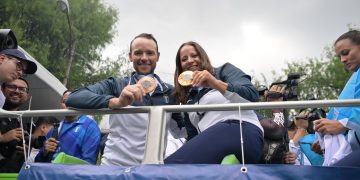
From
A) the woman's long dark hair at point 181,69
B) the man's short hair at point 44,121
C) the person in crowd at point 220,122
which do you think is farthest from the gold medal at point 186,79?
the man's short hair at point 44,121

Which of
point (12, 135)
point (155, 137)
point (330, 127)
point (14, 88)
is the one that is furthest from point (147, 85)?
point (14, 88)

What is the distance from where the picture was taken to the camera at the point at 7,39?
132 inches

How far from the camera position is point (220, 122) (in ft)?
7.95

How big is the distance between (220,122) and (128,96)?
0.53 m

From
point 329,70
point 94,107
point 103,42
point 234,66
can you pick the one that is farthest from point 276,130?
point 329,70

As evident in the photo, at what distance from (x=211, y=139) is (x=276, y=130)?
1.21m

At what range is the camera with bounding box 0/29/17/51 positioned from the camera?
11.0ft

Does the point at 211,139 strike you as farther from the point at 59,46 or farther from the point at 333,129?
the point at 59,46

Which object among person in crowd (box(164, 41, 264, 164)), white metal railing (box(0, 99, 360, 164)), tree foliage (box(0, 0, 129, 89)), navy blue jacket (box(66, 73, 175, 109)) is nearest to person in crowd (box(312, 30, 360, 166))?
white metal railing (box(0, 99, 360, 164))

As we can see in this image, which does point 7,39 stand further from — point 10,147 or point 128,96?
point 128,96

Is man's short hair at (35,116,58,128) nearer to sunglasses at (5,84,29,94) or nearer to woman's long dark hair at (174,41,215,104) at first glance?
sunglasses at (5,84,29,94)

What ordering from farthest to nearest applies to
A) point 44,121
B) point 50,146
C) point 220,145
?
point 44,121 < point 50,146 < point 220,145

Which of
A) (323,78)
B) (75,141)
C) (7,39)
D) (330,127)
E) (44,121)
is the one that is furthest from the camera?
(323,78)

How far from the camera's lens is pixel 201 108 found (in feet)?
7.84
